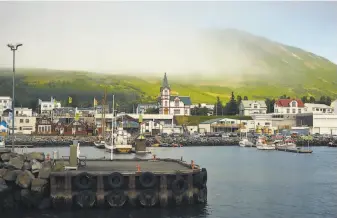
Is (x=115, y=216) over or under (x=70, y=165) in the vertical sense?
under

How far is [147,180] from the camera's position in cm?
3322

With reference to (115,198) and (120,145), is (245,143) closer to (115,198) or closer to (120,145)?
(120,145)

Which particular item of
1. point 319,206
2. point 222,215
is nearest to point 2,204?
point 222,215

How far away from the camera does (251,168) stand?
216 feet

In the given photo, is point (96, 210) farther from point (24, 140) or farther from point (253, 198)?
point (24, 140)

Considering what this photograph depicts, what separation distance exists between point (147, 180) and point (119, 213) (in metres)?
2.91

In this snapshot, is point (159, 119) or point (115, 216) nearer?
point (115, 216)

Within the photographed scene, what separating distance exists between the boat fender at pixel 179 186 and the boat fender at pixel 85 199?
17.8 ft

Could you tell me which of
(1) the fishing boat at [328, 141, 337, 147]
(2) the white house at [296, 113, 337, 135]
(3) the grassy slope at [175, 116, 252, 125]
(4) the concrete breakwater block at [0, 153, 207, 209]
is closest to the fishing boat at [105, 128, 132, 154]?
(4) the concrete breakwater block at [0, 153, 207, 209]

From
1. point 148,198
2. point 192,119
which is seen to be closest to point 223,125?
point 192,119

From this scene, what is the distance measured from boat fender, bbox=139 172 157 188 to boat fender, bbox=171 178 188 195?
140 centimetres

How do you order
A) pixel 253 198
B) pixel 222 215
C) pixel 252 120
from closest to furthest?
pixel 222 215, pixel 253 198, pixel 252 120

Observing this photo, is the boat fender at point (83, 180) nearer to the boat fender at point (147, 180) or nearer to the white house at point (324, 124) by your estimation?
the boat fender at point (147, 180)

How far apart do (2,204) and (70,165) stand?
5.20m
